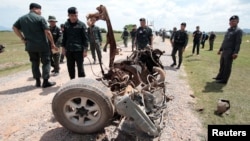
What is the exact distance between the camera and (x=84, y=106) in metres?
3.91

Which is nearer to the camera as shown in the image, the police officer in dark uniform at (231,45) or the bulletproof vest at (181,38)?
the police officer in dark uniform at (231,45)

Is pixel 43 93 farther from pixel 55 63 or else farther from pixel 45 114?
pixel 55 63

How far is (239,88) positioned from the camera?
7.92 metres

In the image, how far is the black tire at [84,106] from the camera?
3799 mm

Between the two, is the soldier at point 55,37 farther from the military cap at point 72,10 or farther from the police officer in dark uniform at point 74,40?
the military cap at point 72,10

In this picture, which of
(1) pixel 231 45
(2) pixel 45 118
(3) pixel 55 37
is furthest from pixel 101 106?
(3) pixel 55 37

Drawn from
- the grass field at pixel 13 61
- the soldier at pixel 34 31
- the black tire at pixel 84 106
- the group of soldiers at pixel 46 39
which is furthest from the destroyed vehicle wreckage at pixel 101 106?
the grass field at pixel 13 61

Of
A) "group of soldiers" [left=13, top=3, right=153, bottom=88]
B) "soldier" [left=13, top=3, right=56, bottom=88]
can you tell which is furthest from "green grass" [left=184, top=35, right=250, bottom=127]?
"soldier" [left=13, top=3, right=56, bottom=88]

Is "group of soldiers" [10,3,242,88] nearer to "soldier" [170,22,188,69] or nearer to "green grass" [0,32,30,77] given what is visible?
"soldier" [170,22,188,69]

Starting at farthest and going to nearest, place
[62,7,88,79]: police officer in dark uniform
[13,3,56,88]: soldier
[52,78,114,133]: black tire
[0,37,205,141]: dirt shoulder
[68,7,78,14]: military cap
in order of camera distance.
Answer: [13,3,56,88]: soldier → [62,7,88,79]: police officer in dark uniform → [68,7,78,14]: military cap → [0,37,205,141]: dirt shoulder → [52,78,114,133]: black tire

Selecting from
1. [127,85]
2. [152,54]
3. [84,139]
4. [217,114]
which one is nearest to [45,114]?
[84,139]

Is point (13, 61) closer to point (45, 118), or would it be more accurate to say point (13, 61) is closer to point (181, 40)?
point (181, 40)

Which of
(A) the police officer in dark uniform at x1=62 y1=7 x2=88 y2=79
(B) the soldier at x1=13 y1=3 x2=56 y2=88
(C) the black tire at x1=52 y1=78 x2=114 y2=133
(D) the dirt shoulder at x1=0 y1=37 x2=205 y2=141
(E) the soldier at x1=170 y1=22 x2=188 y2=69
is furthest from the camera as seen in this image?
(E) the soldier at x1=170 y1=22 x2=188 y2=69

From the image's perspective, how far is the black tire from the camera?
150 inches
